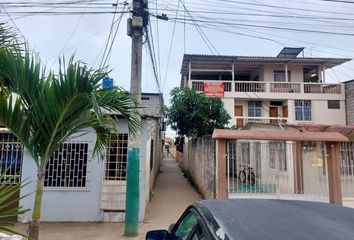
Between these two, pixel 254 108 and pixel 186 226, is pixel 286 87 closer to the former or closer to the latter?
pixel 254 108

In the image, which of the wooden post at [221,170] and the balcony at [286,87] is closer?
the wooden post at [221,170]

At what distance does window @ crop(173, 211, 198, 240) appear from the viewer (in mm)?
2316

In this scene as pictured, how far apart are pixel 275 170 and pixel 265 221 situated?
7.02 metres

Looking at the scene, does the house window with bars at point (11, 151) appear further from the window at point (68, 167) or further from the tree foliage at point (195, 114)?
the tree foliage at point (195, 114)

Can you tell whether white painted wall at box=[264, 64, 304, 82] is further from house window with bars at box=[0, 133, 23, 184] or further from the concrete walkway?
house window with bars at box=[0, 133, 23, 184]

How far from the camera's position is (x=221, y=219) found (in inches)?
73.0

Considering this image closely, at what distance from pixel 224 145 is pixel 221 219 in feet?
21.3

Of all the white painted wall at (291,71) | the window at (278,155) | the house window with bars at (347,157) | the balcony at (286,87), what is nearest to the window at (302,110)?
the balcony at (286,87)

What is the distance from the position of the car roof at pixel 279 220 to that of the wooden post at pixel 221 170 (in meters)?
5.70

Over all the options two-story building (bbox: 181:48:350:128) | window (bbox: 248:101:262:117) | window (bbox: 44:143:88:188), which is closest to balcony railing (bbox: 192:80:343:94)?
two-story building (bbox: 181:48:350:128)

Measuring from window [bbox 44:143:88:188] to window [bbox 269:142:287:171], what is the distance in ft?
16.8

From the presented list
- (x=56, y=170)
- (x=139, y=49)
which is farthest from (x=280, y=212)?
(x=56, y=170)

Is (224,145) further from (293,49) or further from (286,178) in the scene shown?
(293,49)

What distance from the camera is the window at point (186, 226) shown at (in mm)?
2316
